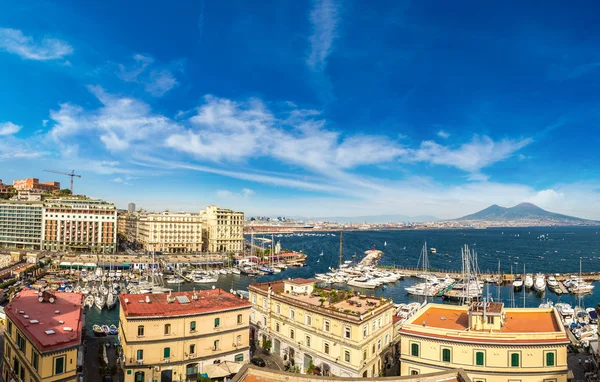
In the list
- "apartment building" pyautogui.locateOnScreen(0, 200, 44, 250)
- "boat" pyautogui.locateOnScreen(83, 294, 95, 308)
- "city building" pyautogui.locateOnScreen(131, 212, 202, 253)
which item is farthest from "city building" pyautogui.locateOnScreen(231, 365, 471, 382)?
"apartment building" pyautogui.locateOnScreen(0, 200, 44, 250)

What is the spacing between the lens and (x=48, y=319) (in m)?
25.5

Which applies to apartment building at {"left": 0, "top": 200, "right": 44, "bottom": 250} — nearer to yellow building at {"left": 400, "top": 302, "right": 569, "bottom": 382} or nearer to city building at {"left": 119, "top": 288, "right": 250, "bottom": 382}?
city building at {"left": 119, "top": 288, "right": 250, "bottom": 382}

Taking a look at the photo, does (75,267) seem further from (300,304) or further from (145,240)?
(300,304)

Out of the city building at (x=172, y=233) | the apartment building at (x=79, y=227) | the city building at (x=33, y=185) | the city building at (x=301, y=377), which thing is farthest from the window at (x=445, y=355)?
the city building at (x=33, y=185)

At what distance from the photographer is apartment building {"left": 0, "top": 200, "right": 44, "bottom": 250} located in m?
111

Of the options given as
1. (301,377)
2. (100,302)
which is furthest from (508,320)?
(100,302)

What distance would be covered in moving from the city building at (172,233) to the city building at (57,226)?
45.5ft

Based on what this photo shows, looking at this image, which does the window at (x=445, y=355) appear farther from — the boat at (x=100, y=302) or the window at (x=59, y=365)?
the boat at (x=100, y=302)

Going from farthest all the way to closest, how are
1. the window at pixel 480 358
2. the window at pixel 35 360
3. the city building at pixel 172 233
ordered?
1. the city building at pixel 172 233
2. the window at pixel 480 358
3. the window at pixel 35 360

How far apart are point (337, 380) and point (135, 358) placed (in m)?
19.9

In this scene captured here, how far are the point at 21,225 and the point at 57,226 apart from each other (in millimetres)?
11724

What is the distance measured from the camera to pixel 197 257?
113000mm

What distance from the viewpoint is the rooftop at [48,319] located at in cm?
2173

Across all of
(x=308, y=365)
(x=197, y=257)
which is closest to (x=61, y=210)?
(x=197, y=257)
